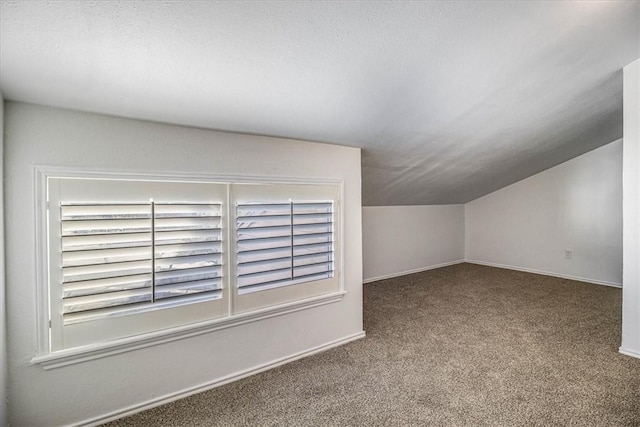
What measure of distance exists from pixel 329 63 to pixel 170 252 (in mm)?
1390

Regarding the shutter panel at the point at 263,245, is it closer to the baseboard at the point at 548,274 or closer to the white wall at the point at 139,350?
the white wall at the point at 139,350

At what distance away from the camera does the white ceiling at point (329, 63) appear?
1.13 metres

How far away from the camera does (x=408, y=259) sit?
16.8 ft

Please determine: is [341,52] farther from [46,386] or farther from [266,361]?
[46,386]

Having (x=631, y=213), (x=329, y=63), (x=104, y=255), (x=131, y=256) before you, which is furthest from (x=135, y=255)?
(x=631, y=213)

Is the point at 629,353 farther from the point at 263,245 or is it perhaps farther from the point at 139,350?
the point at 139,350

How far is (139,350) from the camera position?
1.83 m

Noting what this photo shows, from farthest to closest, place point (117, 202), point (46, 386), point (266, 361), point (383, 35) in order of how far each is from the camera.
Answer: point (266, 361) < point (117, 202) < point (46, 386) < point (383, 35)

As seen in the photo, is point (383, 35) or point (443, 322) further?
point (443, 322)

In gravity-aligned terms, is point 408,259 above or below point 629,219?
below

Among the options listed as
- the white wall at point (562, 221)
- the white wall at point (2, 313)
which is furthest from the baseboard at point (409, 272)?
the white wall at point (2, 313)

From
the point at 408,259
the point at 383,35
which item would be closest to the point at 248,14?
the point at 383,35

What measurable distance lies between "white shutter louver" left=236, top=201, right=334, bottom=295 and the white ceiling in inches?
21.8

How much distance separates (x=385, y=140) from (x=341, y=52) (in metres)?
1.21
